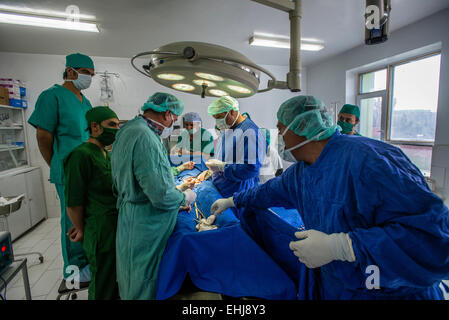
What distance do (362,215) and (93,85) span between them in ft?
15.5

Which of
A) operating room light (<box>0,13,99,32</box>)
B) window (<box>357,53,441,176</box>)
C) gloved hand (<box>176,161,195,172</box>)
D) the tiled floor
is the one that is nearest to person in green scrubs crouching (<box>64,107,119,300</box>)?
the tiled floor

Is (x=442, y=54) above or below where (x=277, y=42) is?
below

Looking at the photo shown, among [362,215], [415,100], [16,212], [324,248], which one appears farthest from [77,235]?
[415,100]

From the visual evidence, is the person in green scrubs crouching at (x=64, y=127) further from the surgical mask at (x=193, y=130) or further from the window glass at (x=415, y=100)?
the window glass at (x=415, y=100)

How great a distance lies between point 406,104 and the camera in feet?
11.3

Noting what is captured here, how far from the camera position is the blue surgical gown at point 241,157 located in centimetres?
200

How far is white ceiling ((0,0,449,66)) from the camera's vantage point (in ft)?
7.91

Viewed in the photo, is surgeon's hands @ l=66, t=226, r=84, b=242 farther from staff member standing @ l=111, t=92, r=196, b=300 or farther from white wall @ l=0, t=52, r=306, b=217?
white wall @ l=0, t=52, r=306, b=217

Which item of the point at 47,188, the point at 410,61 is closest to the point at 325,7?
the point at 410,61

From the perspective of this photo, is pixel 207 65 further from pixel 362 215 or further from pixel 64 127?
pixel 64 127

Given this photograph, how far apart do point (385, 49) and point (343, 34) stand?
2.51 feet

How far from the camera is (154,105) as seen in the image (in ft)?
4.73

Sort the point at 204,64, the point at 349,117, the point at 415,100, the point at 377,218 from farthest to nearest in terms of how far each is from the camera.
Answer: the point at 415,100 → the point at 349,117 → the point at 377,218 → the point at 204,64

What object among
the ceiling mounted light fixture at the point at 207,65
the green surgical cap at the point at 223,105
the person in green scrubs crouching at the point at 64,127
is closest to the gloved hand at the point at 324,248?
the ceiling mounted light fixture at the point at 207,65
